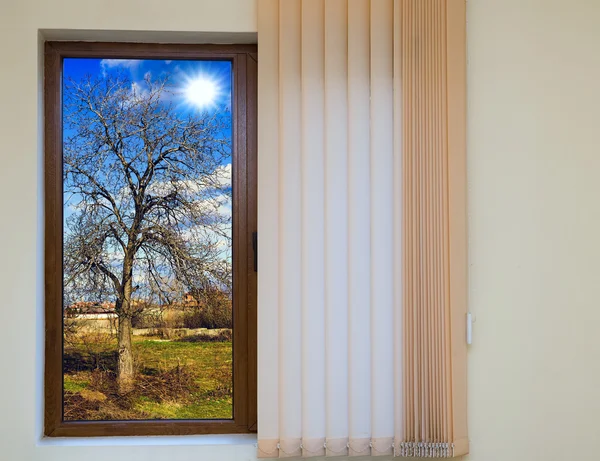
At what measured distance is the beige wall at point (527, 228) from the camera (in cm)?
209

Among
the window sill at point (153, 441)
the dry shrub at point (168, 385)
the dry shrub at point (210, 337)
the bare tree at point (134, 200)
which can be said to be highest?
the bare tree at point (134, 200)

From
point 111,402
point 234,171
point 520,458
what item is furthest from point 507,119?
point 111,402

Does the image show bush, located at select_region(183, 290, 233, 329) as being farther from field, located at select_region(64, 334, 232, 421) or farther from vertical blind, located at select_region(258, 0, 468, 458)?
vertical blind, located at select_region(258, 0, 468, 458)

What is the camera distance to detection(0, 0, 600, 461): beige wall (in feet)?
6.84

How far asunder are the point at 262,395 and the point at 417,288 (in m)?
0.65

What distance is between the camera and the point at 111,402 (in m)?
2.17

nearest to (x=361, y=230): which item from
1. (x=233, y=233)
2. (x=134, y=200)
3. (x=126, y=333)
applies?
(x=233, y=233)

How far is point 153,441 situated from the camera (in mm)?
2105

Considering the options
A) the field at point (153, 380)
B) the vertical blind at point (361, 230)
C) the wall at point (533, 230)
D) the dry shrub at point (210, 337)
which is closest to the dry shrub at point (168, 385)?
the field at point (153, 380)

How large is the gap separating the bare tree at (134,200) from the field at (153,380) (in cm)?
5

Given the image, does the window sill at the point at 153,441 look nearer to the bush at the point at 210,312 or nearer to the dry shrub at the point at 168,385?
the dry shrub at the point at 168,385

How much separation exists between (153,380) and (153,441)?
214 millimetres

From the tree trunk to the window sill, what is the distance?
0.18 meters

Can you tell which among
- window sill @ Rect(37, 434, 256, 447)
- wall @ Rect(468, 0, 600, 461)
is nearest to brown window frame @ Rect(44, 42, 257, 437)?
window sill @ Rect(37, 434, 256, 447)
